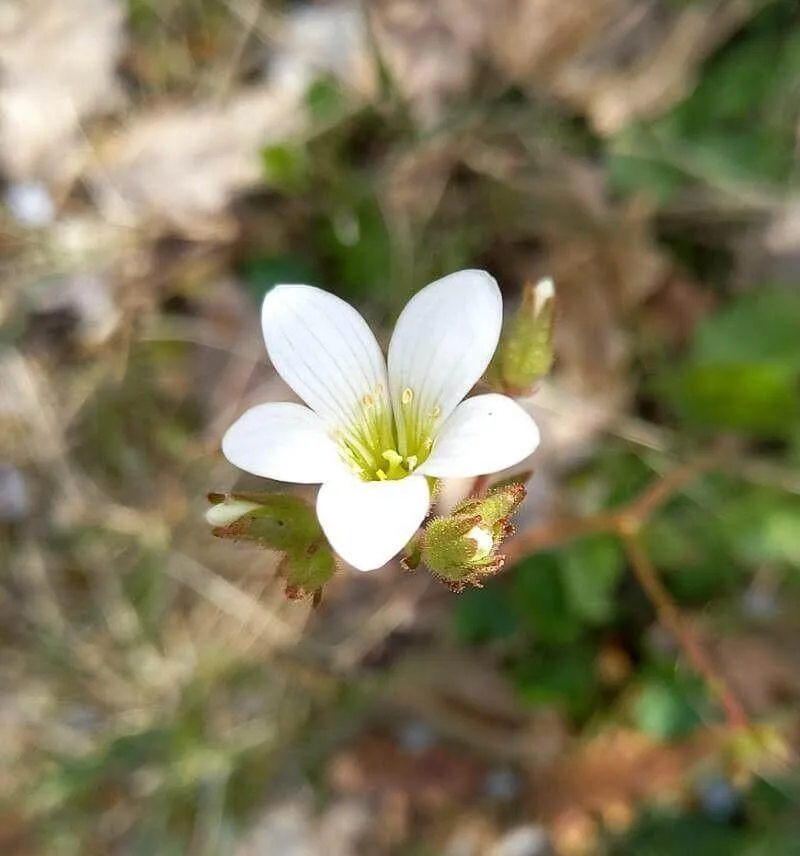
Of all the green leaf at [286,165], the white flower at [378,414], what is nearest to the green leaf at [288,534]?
the white flower at [378,414]

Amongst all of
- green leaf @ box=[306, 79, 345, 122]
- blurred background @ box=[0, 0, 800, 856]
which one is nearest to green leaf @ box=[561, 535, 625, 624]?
blurred background @ box=[0, 0, 800, 856]

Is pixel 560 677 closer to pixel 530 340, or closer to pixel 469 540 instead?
pixel 530 340

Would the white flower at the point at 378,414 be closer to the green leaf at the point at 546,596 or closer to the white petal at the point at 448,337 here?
the white petal at the point at 448,337

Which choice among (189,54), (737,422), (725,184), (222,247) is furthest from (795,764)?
(189,54)

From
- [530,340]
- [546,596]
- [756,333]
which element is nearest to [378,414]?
[530,340]

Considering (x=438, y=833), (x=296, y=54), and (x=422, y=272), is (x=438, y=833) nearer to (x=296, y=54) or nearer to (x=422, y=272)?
(x=422, y=272)

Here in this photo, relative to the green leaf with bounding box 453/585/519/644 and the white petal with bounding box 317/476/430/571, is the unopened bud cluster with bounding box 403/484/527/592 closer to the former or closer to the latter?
the white petal with bounding box 317/476/430/571
